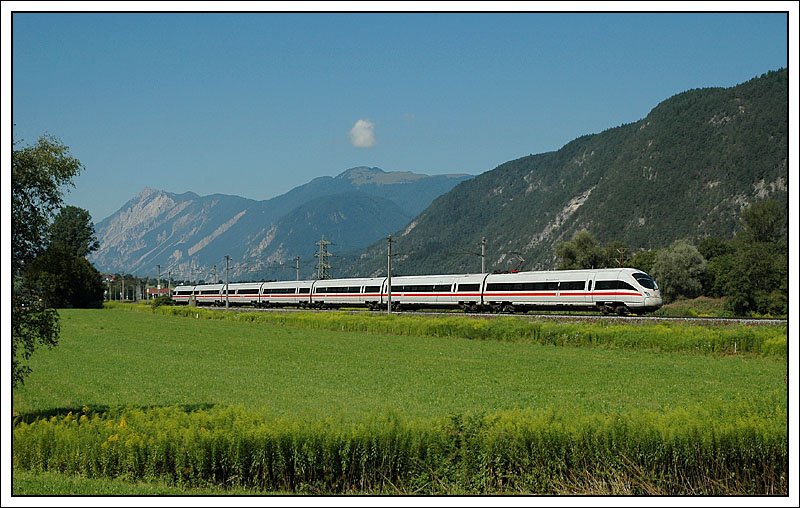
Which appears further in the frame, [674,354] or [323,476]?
[674,354]

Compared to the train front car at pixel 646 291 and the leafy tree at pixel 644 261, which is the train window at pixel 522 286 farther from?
the leafy tree at pixel 644 261

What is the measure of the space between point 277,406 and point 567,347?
1991 cm

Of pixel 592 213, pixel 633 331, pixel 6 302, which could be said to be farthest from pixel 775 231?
pixel 6 302

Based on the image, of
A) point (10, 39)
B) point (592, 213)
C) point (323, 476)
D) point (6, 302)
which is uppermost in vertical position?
point (592, 213)

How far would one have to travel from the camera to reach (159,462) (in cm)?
1269

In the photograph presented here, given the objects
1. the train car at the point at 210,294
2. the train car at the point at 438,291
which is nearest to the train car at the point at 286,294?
the train car at the point at 210,294

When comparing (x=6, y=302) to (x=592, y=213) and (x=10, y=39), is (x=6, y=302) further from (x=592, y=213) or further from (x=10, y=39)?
(x=592, y=213)

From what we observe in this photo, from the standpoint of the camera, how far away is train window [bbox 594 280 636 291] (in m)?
46.6

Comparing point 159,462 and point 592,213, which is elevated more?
point 592,213

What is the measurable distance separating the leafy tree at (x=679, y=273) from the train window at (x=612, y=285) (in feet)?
151

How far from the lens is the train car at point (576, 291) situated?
153ft

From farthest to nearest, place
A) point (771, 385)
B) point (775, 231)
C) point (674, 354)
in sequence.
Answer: point (775, 231) < point (674, 354) < point (771, 385)

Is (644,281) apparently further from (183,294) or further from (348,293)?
(183,294)

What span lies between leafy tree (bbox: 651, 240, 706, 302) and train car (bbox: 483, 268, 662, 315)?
4199cm
